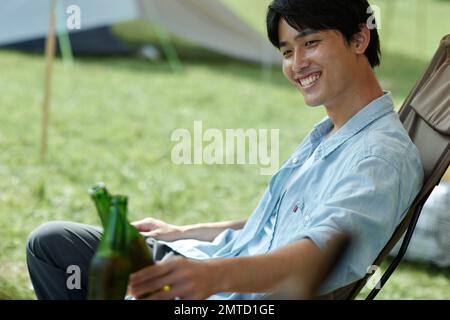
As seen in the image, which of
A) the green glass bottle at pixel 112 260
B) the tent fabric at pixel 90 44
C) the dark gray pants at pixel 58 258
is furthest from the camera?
the tent fabric at pixel 90 44

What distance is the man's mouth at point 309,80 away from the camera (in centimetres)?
196

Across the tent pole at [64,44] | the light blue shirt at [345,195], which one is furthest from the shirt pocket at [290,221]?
the tent pole at [64,44]

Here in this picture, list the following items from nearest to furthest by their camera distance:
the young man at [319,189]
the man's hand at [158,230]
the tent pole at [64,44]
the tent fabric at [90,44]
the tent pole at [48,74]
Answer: the young man at [319,189] → the man's hand at [158,230] → the tent pole at [48,74] → the tent pole at [64,44] → the tent fabric at [90,44]

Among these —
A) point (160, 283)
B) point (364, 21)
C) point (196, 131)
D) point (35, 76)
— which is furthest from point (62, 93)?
point (160, 283)

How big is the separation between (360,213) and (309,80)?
1.41 feet

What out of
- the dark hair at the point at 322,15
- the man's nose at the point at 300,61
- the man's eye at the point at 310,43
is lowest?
the man's nose at the point at 300,61

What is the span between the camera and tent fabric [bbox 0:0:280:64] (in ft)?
27.3

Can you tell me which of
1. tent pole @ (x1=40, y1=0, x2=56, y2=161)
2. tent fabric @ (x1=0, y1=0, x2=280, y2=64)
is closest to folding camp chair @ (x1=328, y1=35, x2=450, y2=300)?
tent pole @ (x1=40, y1=0, x2=56, y2=161)

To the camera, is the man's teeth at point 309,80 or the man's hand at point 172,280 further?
the man's teeth at point 309,80

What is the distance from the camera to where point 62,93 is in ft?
23.9

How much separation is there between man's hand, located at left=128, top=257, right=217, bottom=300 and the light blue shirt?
0.27 meters

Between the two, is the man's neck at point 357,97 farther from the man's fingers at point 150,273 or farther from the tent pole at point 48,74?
the tent pole at point 48,74
